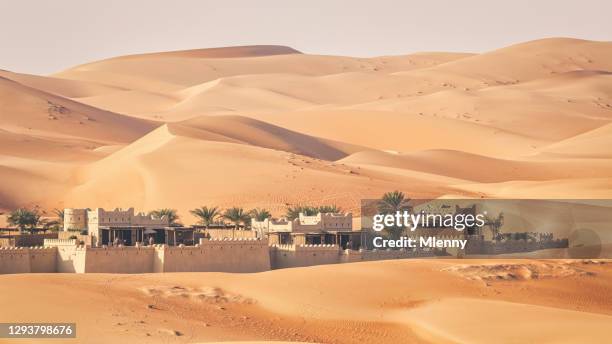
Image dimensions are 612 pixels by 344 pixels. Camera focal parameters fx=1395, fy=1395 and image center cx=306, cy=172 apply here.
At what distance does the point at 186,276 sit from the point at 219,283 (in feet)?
5.21

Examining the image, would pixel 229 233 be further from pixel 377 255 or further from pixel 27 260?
pixel 27 260

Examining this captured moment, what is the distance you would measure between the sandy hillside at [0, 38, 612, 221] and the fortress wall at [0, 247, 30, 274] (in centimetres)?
2847

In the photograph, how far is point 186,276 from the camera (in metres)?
46.7

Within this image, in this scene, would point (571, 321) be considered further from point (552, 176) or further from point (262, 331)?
point (552, 176)

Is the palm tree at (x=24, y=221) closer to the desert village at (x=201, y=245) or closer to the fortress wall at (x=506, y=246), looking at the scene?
the desert village at (x=201, y=245)

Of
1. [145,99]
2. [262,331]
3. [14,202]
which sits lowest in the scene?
[262,331]

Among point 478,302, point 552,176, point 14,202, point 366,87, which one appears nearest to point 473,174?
point 552,176

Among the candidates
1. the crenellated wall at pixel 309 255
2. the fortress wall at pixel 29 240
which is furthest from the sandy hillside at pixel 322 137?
the fortress wall at pixel 29 240

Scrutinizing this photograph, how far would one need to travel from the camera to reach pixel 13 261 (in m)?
47.6

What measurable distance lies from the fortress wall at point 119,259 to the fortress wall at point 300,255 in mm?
5532

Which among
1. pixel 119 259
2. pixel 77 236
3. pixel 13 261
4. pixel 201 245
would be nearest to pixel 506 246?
pixel 201 245

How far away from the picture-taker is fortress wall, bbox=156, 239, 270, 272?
49.2m

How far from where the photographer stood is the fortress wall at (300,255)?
5266 centimetres

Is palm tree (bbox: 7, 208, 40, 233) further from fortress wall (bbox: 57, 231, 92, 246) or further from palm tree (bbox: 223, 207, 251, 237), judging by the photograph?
palm tree (bbox: 223, 207, 251, 237)
